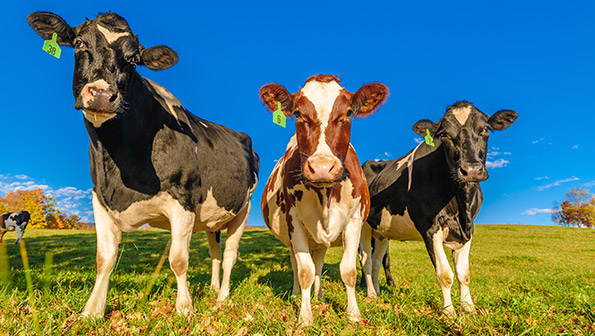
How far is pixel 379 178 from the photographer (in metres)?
7.54

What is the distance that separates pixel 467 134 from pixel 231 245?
420cm

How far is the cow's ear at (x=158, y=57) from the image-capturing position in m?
4.22

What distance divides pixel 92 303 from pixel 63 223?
39758mm

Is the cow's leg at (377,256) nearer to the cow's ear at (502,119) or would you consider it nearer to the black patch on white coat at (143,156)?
the cow's ear at (502,119)

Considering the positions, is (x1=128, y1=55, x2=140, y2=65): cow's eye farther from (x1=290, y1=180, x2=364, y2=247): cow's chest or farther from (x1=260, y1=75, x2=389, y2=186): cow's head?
(x1=290, y1=180, x2=364, y2=247): cow's chest

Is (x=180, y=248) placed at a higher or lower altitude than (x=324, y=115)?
lower

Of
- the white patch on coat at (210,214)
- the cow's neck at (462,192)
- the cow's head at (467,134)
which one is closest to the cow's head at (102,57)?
the white patch on coat at (210,214)

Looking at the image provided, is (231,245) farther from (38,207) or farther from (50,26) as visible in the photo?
(38,207)

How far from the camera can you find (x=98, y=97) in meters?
3.41

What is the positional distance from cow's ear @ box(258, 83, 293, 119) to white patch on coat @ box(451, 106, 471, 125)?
2557 mm

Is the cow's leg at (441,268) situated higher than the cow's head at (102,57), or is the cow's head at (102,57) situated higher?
the cow's head at (102,57)

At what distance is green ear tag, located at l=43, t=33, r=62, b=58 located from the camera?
159 inches

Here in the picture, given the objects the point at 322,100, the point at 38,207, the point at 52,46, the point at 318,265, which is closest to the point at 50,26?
the point at 52,46

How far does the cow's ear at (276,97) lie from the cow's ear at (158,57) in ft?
3.89
